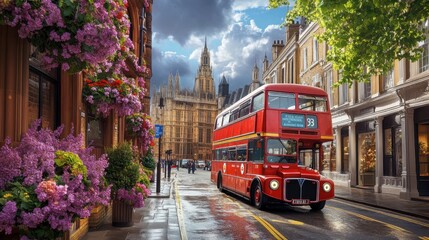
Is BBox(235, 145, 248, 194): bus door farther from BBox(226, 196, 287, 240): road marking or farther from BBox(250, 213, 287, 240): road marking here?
BBox(250, 213, 287, 240): road marking

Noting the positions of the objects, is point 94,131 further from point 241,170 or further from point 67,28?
point 241,170

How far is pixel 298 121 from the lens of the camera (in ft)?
52.4

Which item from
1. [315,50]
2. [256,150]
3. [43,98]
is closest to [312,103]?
[256,150]

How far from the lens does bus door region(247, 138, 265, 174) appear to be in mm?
15992

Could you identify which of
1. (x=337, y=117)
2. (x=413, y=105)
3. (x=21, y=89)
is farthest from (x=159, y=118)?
(x=21, y=89)

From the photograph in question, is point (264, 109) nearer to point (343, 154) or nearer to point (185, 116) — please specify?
point (343, 154)

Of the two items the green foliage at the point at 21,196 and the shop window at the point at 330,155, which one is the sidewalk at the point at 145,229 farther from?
the shop window at the point at 330,155

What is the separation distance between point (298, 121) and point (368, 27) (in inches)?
159

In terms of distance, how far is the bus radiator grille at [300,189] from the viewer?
50.0ft

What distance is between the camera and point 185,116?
166250 millimetres

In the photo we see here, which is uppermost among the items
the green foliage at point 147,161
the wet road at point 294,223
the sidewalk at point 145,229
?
the green foliage at point 147,161

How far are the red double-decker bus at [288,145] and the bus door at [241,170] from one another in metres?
0.76

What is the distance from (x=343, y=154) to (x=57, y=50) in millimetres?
29338

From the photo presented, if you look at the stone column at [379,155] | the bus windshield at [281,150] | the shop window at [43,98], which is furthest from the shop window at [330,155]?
the shop window at [43,98]
